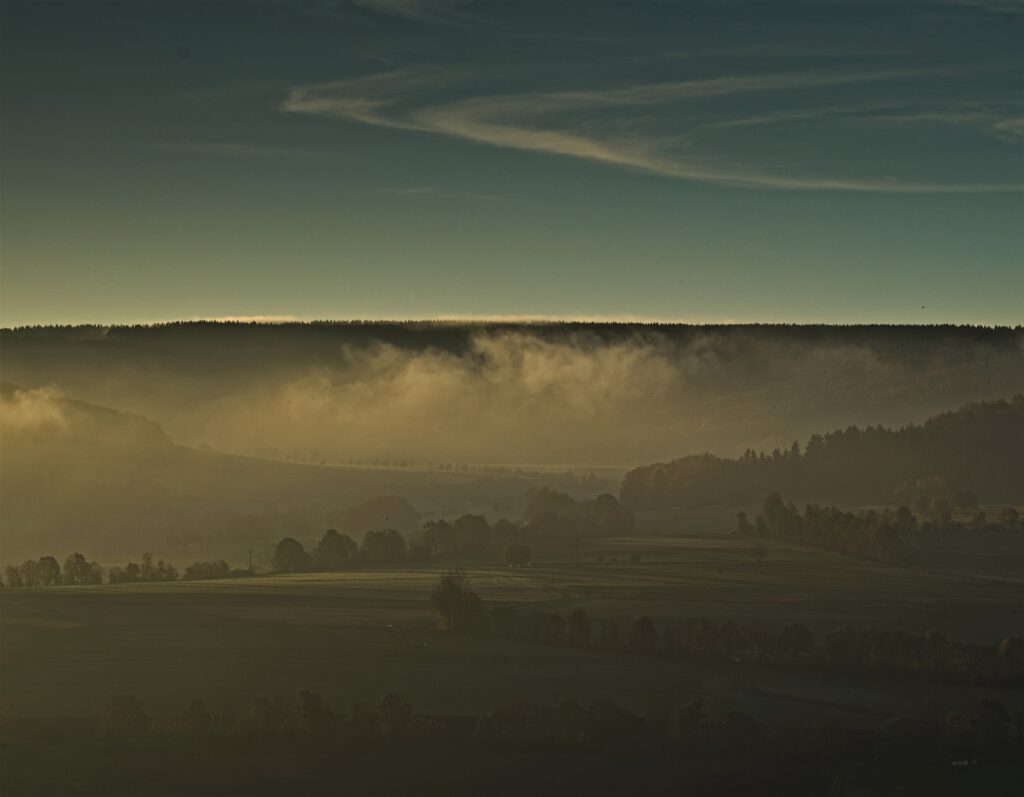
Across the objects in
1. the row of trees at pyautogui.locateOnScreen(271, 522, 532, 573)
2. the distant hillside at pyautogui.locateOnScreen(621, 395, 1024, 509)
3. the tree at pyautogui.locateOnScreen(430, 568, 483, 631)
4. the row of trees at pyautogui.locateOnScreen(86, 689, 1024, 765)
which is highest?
the distant hillside at pyautogui.locateOnScreen(621, 395, 1024, 509)

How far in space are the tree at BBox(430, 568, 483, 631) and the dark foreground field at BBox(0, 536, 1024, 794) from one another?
24.2 inches

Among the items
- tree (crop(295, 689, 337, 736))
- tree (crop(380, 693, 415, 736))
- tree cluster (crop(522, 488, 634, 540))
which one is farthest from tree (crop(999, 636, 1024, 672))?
tree cluster (crop(522, 488, 634, 540))

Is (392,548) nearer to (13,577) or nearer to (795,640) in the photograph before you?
(13,577)

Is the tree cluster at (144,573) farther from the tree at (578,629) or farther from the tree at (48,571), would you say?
the tree at (578,629)

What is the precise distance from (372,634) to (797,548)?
21.8 meters

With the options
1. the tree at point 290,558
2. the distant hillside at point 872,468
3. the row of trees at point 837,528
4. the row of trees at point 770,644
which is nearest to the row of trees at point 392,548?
the tree at point 290,558

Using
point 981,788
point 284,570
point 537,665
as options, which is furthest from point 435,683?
point 284,570

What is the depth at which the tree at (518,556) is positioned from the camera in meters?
57.1

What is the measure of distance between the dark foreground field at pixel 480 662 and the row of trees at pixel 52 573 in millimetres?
2046

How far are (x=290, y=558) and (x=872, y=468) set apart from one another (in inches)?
1174

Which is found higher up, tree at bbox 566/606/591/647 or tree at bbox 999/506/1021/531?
tree at bbox 999/506/1021/531

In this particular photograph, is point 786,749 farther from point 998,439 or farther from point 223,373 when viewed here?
point 223,373

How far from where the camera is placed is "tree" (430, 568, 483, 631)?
155 ft

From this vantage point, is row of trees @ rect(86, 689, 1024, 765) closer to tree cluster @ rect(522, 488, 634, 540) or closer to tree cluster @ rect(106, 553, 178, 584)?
tree cluster @ rect(106, 553, 178, 584)
